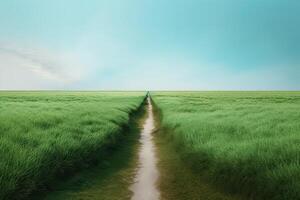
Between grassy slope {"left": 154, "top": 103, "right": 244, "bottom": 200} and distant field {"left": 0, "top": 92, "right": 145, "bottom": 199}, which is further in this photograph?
grassy slope {"left": 154, "top": 103, "right": 244, "bottom": 200}

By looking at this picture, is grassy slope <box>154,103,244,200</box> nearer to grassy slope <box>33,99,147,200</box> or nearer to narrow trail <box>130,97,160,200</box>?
narrow trail <box>130,97,160,200</box>

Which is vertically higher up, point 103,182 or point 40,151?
point 40,151

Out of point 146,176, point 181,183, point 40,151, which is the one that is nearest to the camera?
point 40,151

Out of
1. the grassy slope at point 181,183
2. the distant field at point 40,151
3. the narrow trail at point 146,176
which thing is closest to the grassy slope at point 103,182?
the narrow trail at point 146,176

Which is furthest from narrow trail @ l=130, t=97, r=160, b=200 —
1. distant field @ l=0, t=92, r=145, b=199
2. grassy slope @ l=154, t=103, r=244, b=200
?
distant field @ l=0, t=92, r=145, b=199

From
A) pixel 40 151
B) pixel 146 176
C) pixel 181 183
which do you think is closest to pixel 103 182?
pixel 146 176

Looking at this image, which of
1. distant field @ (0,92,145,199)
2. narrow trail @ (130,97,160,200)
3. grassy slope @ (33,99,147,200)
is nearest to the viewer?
distant field @ (0,92,145,199)

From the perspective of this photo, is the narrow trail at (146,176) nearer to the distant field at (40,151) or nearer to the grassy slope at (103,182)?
the grassy slope at (103,182)

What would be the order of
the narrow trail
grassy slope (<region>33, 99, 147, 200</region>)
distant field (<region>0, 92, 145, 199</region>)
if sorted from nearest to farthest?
distant field (<region>0, 92, 145, 199</region>)
grassy slope (<region>33, 99, 147, 200</region>)
the narrow trail

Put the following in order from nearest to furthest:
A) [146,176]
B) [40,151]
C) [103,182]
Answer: [40,151]
[103,182]
[146,176]

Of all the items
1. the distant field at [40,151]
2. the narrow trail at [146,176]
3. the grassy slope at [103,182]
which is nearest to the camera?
the distant field at [40,151]

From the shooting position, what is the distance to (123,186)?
6.60 meters

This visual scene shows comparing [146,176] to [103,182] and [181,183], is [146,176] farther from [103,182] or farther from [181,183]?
[103,182]

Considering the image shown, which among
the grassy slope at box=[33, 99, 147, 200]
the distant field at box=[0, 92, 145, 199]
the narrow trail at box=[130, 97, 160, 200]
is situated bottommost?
the narrow trail at box=[130, 97, 160, 200]
